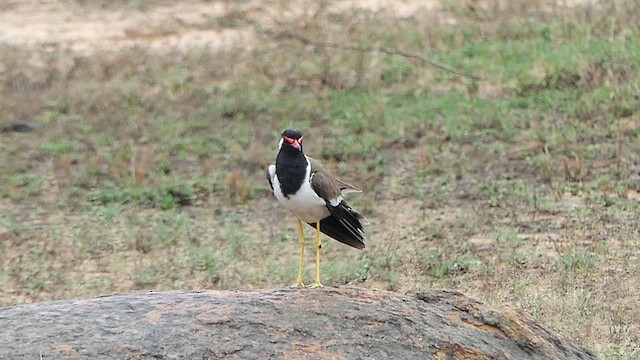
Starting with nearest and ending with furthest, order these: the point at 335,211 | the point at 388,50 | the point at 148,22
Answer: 1. the point at 335,211
2. the point at 388,50
3. the point at 148,22

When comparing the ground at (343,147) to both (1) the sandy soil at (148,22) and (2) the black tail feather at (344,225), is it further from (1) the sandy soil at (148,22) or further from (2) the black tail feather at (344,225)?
(2) the black tail feather at (344,225)

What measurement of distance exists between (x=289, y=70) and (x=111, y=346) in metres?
9.91

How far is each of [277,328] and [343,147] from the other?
6.73m

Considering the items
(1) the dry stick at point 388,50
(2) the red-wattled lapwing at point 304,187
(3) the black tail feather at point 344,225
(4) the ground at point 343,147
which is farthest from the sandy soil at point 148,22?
(2) the red-wattled lapwing at point 304,187

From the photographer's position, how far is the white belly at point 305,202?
16.5 feet

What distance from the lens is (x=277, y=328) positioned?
4.03 meters

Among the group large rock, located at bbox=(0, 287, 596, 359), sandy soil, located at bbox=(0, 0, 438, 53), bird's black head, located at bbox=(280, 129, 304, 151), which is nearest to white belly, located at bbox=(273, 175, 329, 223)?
bird's black head, located at bbox=(280, 129, 304, 151)

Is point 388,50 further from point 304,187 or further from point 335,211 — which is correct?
point 304,187

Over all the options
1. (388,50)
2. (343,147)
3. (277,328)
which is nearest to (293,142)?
(277,328)

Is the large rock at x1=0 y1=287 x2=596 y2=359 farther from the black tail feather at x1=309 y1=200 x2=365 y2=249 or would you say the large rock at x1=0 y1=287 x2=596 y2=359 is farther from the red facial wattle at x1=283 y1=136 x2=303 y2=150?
the black tail feather at x1=309 y1=200 x2=365 y2=249

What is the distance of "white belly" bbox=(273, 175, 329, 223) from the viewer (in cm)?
504

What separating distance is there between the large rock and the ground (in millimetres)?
1727

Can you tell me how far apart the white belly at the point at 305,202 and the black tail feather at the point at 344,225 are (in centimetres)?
9

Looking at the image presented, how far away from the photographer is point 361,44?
14.1 m
